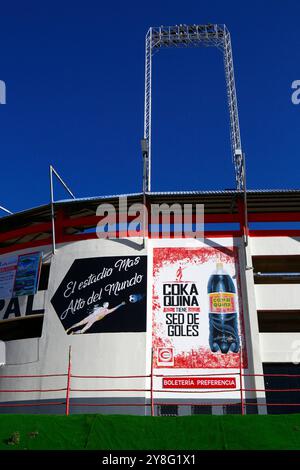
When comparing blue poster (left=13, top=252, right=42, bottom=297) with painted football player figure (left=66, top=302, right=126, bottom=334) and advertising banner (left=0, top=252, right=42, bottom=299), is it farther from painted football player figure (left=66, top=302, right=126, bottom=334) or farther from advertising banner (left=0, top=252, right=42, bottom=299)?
painted football player figure (left=66, top=302, right=126, bottom=334)

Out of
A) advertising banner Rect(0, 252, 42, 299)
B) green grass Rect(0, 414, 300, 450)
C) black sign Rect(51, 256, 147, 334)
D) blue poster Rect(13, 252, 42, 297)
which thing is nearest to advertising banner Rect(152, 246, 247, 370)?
black sign Rect(51, 256, 147, 334)

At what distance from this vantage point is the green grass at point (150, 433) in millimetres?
14906

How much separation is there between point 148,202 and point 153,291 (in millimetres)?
5629

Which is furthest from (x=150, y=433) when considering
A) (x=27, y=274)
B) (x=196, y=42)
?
(x=196, y=42)

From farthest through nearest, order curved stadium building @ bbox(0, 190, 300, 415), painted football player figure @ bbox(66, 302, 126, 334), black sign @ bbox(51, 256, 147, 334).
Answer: painted football player figure @ bbox(66, 302, 126, 334)
black sign @ bbox(51, 256, 147, 334)
curved stadium building @ bbox(0, 190, 300, 415)

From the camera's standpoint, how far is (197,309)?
86.2 feet

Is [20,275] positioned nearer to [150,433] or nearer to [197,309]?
[197,309]

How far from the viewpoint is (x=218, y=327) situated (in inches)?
1014

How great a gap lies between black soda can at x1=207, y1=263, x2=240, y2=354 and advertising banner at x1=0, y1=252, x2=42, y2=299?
10425 millimetres

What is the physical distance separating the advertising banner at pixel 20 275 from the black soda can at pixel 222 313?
10.4 meters

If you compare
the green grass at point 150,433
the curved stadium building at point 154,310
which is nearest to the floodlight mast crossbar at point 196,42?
the curved stadium building at point 154,310

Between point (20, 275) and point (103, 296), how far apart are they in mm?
5878

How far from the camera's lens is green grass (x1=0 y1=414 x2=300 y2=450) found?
14.9 metres
